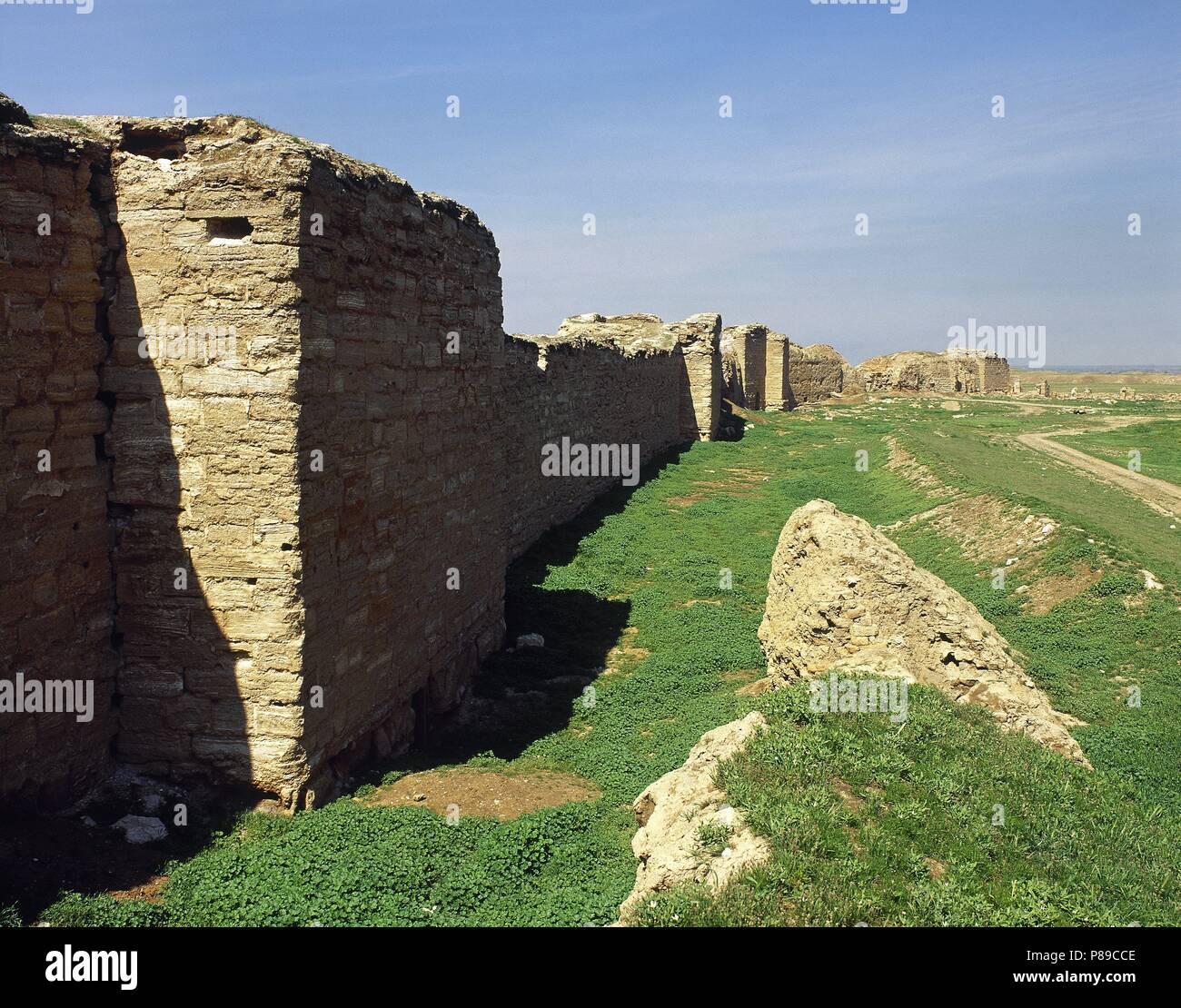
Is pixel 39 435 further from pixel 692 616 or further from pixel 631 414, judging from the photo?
pixel 631 414

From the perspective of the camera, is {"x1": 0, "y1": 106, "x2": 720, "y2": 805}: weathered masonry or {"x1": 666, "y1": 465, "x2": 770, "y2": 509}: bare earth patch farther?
{"x1": 666, "y1": 465, "x2": 770, "y2": 509}: bare earth patch

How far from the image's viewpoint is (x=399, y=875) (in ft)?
17.6

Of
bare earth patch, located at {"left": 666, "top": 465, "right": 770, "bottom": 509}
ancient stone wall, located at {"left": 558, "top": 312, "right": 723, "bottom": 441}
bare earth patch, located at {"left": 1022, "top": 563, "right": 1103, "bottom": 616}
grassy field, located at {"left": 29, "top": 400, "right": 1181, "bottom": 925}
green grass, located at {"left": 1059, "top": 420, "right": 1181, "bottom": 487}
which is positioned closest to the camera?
grassy field, located at {"left": 29, "top": 400, "right": 1181, "bottom": 925}

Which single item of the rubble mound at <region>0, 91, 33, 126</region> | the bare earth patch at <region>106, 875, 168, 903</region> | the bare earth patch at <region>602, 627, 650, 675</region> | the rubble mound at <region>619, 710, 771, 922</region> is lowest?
the bare earth patch at <region>602, 627, 650, 675</region>

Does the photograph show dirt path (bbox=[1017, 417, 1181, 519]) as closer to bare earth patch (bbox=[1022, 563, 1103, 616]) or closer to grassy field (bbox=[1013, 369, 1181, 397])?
→ bare earth patch (bbox=[1022, 563, 1103, 616])

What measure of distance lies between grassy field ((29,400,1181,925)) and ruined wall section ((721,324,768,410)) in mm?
25693

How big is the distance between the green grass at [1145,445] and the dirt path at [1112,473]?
1.35ft

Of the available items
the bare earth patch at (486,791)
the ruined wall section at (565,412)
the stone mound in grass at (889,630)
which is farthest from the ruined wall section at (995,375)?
the bare earth patch at (486,791)

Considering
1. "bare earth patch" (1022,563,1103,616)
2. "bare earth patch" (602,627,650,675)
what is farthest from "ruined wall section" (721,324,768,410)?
"bare earth patch" (602,627,650,675)

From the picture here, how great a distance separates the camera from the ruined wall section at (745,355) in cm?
3834

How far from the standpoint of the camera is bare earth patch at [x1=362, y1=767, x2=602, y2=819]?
658 cm

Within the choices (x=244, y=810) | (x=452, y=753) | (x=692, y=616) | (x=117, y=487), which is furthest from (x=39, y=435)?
(x=692, y=616)

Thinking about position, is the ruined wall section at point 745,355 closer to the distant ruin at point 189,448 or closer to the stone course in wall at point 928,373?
the stone course in wall at point 928,373
